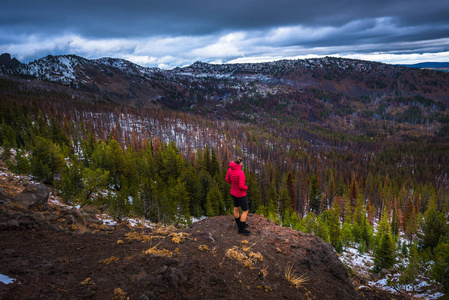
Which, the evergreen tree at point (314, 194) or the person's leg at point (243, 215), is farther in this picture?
the evergreen tree at point (314, 194)

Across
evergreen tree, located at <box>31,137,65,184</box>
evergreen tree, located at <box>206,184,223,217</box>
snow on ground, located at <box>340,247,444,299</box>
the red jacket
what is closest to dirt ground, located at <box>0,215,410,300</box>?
the red jacket

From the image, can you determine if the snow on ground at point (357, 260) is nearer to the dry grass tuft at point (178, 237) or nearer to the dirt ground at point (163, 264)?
the dirt ground at point (163, 264)

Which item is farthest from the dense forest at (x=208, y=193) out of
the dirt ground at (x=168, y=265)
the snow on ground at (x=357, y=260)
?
the dirt ground at (x=168, y=265)

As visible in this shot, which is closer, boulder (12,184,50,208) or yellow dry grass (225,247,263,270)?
yellow dry grass (225,247,263,270)

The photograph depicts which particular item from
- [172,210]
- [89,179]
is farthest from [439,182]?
[89,179]

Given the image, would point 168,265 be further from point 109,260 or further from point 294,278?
point 294,278

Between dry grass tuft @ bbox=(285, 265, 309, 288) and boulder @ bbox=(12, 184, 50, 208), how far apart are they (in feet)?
53.6

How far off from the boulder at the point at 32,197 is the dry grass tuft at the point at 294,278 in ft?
53.6

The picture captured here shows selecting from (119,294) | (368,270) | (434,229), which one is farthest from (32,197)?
(434,229)

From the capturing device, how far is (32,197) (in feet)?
48.1

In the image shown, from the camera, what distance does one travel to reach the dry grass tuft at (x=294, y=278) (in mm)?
8141

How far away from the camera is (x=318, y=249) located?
11250 mm

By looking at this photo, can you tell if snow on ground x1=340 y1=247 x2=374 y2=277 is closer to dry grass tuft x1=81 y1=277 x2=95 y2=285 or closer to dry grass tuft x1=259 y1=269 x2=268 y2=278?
dry grass tuft x1=259 y1=269 x2=268 y2=278

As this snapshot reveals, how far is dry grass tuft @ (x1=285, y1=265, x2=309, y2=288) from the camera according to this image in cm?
814
